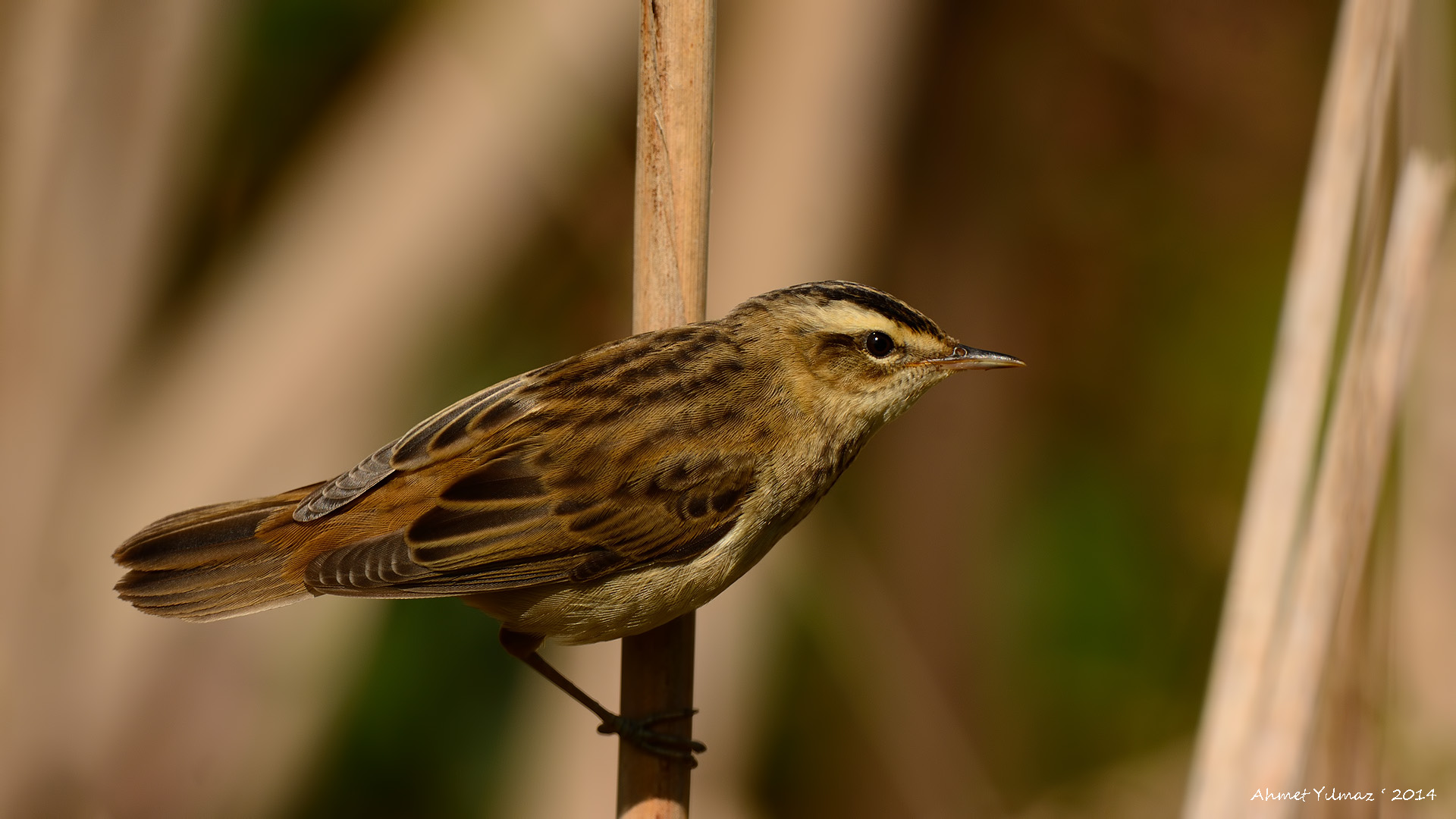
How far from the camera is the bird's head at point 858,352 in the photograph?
10.3ft

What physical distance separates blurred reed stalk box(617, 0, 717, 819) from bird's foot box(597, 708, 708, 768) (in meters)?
0.02

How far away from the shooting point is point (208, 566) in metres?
3.10

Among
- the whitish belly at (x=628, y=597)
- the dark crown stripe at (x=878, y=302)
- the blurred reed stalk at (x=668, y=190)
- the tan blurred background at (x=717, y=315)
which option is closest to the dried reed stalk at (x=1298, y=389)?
the tan blurred background at (x=717, y=315)

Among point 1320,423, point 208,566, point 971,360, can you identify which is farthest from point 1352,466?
point 208,566

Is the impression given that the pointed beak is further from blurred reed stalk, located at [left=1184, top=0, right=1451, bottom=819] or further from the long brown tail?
the long brown tail

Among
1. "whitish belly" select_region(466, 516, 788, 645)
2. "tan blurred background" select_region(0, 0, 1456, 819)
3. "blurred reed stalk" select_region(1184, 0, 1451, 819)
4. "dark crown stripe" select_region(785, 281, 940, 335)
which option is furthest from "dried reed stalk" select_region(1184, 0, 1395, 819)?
"whitish belly" select_region(466, 516, 788, 645)

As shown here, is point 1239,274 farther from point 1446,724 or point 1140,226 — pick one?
point 1446,724

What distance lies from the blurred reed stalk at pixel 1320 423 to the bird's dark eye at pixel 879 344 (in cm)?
98

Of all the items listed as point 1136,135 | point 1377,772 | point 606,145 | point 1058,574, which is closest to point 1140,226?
point 1136,135

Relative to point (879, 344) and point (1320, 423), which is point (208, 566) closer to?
point (879, 344)

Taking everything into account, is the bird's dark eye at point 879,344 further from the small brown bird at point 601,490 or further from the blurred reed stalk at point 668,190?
the blurred reed stalk at point 668,190

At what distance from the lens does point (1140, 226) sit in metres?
5.49

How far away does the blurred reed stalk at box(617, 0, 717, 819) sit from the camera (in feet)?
9.25

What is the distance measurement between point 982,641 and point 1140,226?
2.02 metres
